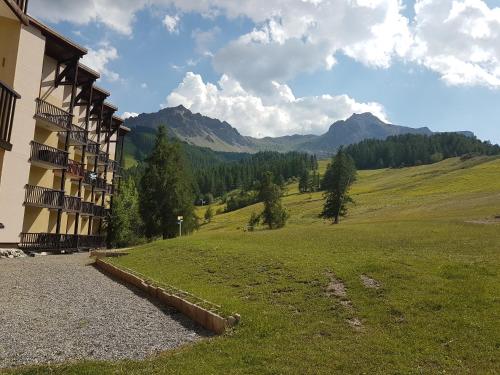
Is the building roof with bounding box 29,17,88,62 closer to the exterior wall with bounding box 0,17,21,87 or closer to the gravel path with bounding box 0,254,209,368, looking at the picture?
the exterior wall with bounding box 0,17,21,87

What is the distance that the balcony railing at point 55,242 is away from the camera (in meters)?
42.7

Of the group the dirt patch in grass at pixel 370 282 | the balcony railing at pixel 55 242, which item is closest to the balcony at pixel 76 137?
the balcony railing at pixel 55 242

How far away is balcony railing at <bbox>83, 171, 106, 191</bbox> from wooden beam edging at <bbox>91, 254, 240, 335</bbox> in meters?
33.0

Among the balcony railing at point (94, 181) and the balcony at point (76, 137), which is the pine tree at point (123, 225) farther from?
the balcony at point (76, 137)

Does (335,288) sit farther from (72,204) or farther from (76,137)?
(76,137)

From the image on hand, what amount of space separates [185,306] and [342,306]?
603cm

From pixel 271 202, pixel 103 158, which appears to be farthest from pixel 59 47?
pixel 271 202

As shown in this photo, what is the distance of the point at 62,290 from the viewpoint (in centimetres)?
2295

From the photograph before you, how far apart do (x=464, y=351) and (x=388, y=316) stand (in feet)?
10.5

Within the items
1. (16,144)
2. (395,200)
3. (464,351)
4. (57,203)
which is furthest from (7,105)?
(395,200)

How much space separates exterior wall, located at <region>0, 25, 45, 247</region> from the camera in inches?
1537

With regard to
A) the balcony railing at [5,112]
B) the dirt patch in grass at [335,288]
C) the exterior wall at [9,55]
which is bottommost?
the dirt patch in grass at [335,288]

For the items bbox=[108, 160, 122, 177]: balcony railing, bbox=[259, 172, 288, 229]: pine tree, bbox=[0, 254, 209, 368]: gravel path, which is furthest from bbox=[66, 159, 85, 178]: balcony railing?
bbox=[259, 172, 288, 229]: pine tree

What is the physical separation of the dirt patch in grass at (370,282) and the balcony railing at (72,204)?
3832 cm
